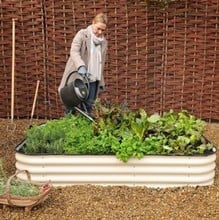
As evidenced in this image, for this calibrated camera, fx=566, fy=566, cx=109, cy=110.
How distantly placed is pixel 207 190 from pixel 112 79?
2995 mm

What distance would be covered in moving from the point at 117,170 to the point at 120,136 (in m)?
0.36

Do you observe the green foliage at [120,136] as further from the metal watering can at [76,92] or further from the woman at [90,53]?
the woman at [90,53]

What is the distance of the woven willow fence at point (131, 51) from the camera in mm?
7457

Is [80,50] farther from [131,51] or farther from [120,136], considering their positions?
[131,51]

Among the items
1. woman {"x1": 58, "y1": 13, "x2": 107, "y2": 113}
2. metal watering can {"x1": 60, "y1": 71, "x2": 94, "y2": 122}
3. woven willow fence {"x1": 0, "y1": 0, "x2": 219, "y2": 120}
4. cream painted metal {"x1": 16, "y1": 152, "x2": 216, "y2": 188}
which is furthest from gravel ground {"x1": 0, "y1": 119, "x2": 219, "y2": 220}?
woven willow fence {"x1": 0, "y1": 0, "x2": 219, "y2": 120}

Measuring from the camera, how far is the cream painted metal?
489cm

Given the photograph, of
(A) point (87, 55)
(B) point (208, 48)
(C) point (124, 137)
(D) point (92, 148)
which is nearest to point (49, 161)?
(D) point (92, 148)

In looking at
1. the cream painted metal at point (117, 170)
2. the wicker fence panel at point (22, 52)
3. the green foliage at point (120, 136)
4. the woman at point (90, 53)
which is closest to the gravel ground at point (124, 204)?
the cream painted metal at point (117, 170)

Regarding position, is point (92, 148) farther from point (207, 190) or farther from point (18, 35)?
point (18, 35)

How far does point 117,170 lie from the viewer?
4.92 metres

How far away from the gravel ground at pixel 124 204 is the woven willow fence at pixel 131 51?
103 inches

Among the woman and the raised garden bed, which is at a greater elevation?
the woman

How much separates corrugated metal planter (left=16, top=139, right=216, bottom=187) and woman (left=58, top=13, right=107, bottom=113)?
1.10 m

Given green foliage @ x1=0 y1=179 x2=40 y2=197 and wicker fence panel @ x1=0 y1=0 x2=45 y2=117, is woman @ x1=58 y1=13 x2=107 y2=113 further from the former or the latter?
wicker fence panel @ x1=0 y1=0 x2=45 y2=117
